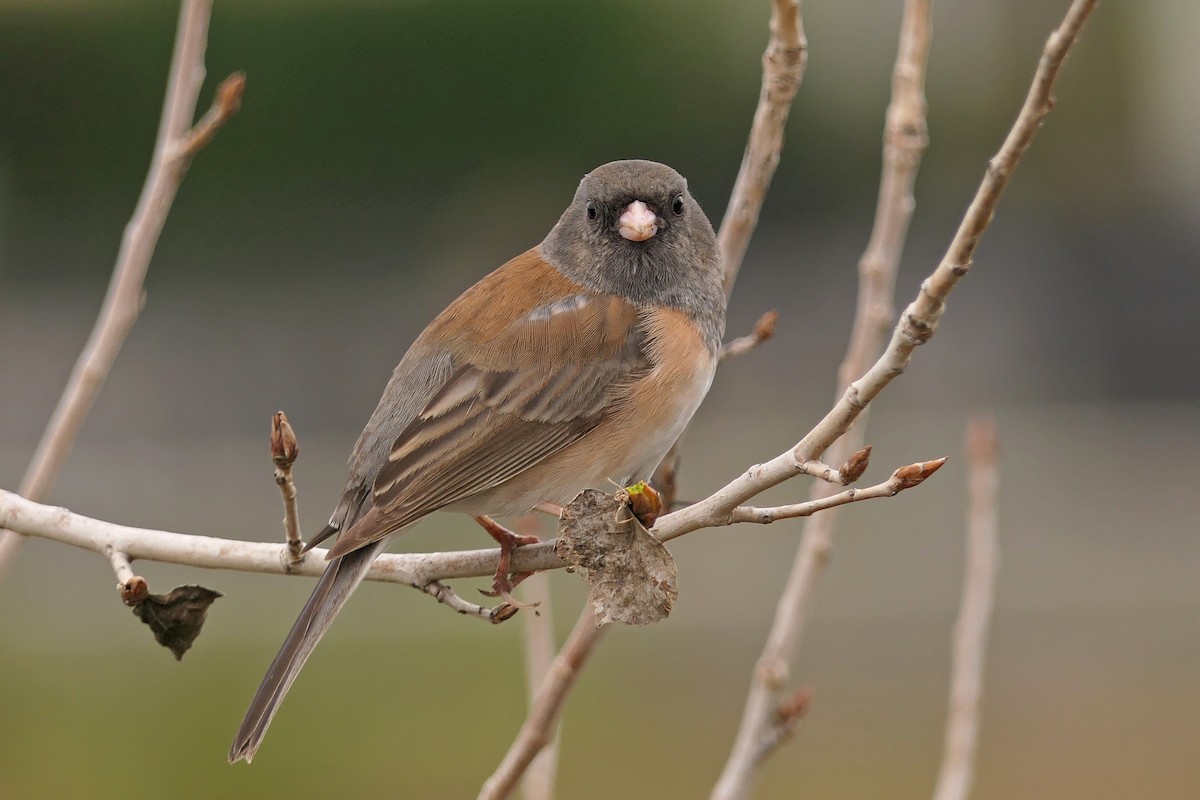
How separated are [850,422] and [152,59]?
8284mm

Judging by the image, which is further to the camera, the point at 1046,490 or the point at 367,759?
the point at 1046,490

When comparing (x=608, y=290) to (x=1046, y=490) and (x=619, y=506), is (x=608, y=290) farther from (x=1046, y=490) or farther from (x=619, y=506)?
(x=1046, y=490)

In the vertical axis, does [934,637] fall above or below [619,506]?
above

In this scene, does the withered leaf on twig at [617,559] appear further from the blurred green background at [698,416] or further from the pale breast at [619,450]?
the blurred green background at [698,416]

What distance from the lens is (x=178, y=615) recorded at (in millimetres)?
1609

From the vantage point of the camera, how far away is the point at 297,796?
408 cm

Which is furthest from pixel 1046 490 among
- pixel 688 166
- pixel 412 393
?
pixel 412 393

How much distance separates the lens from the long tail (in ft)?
5.67

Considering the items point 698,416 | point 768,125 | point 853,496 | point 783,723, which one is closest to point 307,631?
point 783,723

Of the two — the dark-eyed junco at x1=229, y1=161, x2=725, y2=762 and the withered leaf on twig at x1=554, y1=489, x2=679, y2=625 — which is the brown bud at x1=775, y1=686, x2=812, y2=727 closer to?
the dark-eyed junco at x1=229, y1=161, x2=725, y2=762

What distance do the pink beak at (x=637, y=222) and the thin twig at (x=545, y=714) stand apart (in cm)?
68

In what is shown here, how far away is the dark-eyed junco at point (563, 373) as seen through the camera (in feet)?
6.74

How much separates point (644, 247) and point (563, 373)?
289 millimetres

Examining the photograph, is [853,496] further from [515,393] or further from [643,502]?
[515,393]
